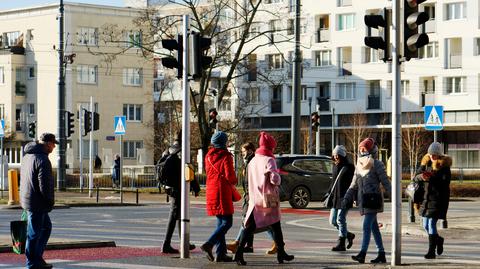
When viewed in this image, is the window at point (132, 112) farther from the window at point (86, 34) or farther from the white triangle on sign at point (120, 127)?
the white triangle on sign at point (120, 127)

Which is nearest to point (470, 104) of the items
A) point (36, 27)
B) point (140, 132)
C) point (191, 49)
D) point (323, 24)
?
point (323, 24)

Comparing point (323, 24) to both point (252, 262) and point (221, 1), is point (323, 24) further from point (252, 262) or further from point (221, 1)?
point (252, 262)

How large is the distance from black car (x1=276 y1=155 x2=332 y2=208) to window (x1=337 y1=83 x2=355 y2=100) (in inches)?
2071

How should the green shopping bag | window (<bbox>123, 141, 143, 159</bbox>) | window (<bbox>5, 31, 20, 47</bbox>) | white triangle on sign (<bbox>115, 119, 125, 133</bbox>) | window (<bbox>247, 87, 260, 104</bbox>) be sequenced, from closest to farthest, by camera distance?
the green shopping bag
white triangle on sign (<bbox>115, 119, 125, 133</bbox>)
window (<bbox>247, 87, 260, 104</bbox>)
window (<bbox>5, 31, 20, 47</bbox>)
window (<bbox>123, 141, 143, 159</bbox>)

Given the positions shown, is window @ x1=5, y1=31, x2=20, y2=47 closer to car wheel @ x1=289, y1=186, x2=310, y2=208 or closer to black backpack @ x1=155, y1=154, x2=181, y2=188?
car wheel @ x1=289, y1=186, x2=310, y2=208

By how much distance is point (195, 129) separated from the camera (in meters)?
82.1

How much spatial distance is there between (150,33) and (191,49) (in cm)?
3329

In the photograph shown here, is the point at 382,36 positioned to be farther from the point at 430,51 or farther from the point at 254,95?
the point at 254,95

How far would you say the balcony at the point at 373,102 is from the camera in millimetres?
86250

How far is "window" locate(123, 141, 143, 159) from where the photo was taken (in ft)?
293

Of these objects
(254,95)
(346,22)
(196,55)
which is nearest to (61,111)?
(196,55)

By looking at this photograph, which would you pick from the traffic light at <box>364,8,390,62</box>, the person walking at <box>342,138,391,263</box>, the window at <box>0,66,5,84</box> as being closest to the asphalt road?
the person walking at <box>342,138,391,263</box>

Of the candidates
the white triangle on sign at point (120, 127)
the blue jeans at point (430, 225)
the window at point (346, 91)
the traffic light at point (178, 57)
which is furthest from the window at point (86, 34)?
the blue jeans at point (430, 225)

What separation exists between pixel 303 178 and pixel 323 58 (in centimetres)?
5534
